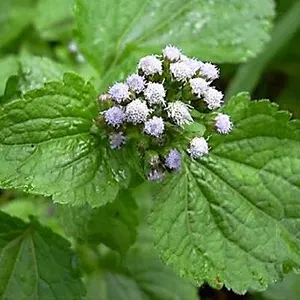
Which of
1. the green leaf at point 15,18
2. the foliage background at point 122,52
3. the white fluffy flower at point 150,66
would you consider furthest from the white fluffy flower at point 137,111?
the green leaf at point 15,18

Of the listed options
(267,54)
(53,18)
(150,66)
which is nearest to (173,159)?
(150,66)

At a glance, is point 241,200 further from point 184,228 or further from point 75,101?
point 75,101

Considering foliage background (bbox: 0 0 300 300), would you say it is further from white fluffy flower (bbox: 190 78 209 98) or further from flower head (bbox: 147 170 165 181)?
flower head (bbox: 147 170 165 181)

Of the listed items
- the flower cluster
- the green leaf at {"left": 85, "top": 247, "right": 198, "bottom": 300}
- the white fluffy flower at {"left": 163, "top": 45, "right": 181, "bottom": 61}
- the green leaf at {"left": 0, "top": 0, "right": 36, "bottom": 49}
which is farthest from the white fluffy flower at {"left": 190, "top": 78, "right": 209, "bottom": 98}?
the green leaf at {"left": 0, "top": 0, "right": 36, "bottom": 49}

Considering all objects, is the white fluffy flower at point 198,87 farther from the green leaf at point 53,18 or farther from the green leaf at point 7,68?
the green leaf at point 53,18

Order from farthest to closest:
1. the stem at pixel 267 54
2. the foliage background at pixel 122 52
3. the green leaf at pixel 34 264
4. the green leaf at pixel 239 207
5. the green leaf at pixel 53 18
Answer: the green leaf at pixel 53 18 → the stem at pixel 267 54 → the foliage background at pixel 122 52 → the green leaf at pixel 34 264 → the green leaf at pixel 239 207

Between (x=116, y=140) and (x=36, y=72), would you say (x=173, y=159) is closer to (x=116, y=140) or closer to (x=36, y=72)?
(x=116, y=140)

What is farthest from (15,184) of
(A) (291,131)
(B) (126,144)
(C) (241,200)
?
(A) (291,131)
